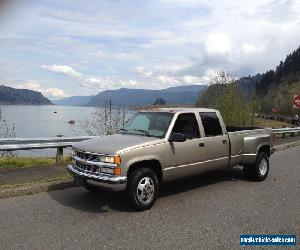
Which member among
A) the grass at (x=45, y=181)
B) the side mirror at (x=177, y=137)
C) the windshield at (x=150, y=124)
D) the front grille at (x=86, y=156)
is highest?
the windshield at (x=150, y=124)

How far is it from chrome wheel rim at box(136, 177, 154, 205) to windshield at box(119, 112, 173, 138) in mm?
976

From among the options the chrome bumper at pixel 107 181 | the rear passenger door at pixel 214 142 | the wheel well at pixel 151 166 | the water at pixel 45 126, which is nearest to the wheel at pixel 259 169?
the rear passenger door at pixel 214 142

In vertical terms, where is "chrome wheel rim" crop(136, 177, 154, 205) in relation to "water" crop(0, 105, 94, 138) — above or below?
above

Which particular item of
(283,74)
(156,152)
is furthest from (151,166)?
(283,74)

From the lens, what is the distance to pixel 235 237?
18.6 feet

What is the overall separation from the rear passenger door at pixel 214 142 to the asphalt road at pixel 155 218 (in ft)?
2.12

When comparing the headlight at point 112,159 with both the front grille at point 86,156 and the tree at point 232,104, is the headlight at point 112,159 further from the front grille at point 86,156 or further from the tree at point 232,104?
the tree at point 232,104

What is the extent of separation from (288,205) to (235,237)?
2.26 meters

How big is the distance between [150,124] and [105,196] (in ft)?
5.66

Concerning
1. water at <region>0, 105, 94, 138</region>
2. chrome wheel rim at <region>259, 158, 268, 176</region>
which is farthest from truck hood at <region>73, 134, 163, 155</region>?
water at <region>0, 105, 94, 138</region>

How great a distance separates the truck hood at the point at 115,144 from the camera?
685 centimetres

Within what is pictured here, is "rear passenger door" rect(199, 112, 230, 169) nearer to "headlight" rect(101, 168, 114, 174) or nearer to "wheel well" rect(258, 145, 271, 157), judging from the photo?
"wheel well" rect(258, 145, 271, 157)

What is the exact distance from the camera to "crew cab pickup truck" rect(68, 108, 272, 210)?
681 cm

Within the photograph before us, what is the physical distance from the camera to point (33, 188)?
8031 mm
